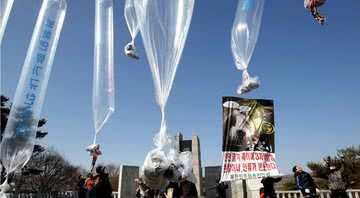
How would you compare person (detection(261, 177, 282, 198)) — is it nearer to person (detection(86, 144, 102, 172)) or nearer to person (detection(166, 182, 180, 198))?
person (detection(166, 182, 180, 198))

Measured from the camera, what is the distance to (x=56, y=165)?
36.4 meters

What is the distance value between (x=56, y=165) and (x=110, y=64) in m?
34.8

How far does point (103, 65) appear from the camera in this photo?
5633 mm

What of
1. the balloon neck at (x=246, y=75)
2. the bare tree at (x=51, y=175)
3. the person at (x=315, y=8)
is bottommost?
the bare tree at (x=51, y=175)

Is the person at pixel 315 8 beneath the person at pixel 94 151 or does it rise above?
above

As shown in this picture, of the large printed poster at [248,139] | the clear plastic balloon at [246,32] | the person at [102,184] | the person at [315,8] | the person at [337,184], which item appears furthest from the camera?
the person at [337,184]

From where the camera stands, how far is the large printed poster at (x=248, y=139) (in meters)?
6.49

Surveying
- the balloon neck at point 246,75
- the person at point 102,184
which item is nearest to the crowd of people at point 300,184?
the balloon neck at point 246,75

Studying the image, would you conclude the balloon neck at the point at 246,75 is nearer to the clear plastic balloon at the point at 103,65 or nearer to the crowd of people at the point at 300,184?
the clear plastic balloon at the point at 103,65

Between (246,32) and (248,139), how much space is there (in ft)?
8.61

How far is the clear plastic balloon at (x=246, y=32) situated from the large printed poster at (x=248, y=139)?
152 cm

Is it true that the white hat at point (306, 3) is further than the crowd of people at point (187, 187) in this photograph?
No

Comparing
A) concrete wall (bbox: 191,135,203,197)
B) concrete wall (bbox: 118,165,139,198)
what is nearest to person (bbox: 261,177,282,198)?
concrete wall (bbox: 191,135,203,197)

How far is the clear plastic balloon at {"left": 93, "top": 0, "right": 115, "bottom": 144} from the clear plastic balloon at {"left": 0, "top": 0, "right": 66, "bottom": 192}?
947 millimetres
